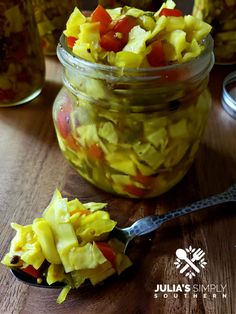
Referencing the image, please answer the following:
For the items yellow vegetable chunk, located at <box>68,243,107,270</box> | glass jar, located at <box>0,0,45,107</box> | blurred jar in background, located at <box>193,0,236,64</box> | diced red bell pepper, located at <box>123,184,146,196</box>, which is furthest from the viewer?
blurred jar in background, located at <box>193,0,236,64</box>

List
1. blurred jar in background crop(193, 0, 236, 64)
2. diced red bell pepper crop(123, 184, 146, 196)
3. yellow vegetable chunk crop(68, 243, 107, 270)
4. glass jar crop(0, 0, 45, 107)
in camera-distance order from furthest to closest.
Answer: blurred jar in background crop(193, 0, 236, 64), glass jar crop(0, 0, 45, 107), diced red bell pepper crop(123, 184, 146, 196), yellow vegetable chunk crop(68, 243, 107, 270)

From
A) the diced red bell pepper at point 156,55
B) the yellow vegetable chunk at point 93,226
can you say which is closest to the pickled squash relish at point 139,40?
the diced red bell pepper at point 156,55

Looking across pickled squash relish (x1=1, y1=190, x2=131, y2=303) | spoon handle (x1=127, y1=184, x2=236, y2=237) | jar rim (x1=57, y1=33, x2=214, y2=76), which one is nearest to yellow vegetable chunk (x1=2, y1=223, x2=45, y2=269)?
pickled squash relish (x1=1, y1=190, x2=131, y2=303)

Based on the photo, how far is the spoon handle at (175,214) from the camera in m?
0.59

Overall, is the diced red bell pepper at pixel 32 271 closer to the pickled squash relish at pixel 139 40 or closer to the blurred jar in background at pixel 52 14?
the pickled squash relish at pixel 139 40

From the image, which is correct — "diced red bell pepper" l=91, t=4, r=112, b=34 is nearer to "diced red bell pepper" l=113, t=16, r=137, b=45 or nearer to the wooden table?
"diced red bell pepper" l=113, t=16, r=137, b=45

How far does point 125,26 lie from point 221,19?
0.43 metres

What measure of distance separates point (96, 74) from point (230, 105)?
1.35 feet

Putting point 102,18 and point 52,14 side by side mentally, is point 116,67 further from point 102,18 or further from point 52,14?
point 52,14

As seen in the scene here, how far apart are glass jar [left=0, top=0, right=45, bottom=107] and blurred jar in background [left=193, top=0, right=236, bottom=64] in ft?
1.21

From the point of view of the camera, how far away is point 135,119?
0.57 meters

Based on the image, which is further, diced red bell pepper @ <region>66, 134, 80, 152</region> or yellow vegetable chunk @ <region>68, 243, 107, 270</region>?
diced red bell pepper @ <region>66, 134, 80, 152</region>

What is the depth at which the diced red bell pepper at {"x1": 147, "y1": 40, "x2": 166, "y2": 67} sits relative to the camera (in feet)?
1.76
